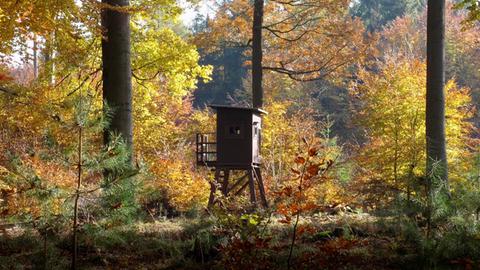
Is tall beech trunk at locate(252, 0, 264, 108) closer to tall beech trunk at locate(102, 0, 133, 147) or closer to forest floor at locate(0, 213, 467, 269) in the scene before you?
tall beech trunk at locate(102, 0, 133, 147)

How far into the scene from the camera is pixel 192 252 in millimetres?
5871

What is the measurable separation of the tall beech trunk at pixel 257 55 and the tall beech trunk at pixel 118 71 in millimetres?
7186

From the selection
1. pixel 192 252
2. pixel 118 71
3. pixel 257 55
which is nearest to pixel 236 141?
pixel 257 55

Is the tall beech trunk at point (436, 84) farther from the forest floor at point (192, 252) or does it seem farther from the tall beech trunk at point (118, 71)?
the tall beech trunk at point (118, 71)

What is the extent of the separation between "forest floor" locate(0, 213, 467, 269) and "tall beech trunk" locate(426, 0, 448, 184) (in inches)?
127

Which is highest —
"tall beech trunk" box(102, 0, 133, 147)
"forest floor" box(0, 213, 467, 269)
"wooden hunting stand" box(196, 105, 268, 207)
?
"tall beech trunk" box(102, 0, 133, 147)

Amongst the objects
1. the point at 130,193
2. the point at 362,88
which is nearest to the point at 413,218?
the point at 130,193

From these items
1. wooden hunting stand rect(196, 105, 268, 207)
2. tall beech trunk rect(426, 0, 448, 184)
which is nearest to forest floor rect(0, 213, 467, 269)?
tall beech trunk rect(426, 0, 448, 184)

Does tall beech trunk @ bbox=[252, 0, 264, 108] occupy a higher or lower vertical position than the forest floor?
higher

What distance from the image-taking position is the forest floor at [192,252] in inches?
207

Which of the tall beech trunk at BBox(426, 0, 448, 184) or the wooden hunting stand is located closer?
the tall beech trunk at BBox(426, 0, 448, 184)

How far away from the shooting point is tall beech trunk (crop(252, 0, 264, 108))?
15305mm

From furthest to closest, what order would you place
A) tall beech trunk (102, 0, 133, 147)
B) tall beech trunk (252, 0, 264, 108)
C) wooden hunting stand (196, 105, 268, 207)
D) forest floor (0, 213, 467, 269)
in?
tall beech trunk (252, 0, 264, 108)
wooden hunting stand (196, 105, 268, 207)
tall beech trunk (102, 0, 133, 147)
forest floor (0, 213, 467, 269)

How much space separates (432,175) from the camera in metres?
5.58
